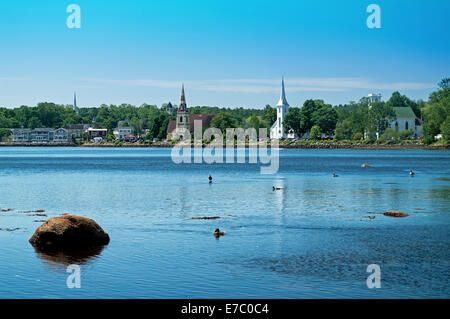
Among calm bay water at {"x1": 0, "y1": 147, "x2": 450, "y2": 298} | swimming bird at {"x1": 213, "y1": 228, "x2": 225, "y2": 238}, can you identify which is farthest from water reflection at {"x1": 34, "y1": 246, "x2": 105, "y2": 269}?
swimming bird at {"x1": 213, "y1": 228, "x2": 225, "y2": 238}

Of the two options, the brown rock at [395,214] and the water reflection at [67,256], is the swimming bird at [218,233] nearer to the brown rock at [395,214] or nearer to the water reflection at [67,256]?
the water reflection at [67,256]

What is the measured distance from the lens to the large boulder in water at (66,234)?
86.9 feet

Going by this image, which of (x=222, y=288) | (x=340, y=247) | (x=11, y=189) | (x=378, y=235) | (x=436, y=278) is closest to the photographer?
(x=222, y=288)

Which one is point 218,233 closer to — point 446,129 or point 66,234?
point 66,234

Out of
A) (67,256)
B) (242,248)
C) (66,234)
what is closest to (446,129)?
(242,248)

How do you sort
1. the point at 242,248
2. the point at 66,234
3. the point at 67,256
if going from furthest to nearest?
the point at 242,248, the point at 66,234, the point at 67,256

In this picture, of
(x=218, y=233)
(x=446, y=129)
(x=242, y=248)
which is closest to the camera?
(x=242, y=248)

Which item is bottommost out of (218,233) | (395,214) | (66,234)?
(395,214)

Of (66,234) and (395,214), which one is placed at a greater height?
(66,234)

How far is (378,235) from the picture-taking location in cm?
3141

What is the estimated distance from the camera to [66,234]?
26422 mm
